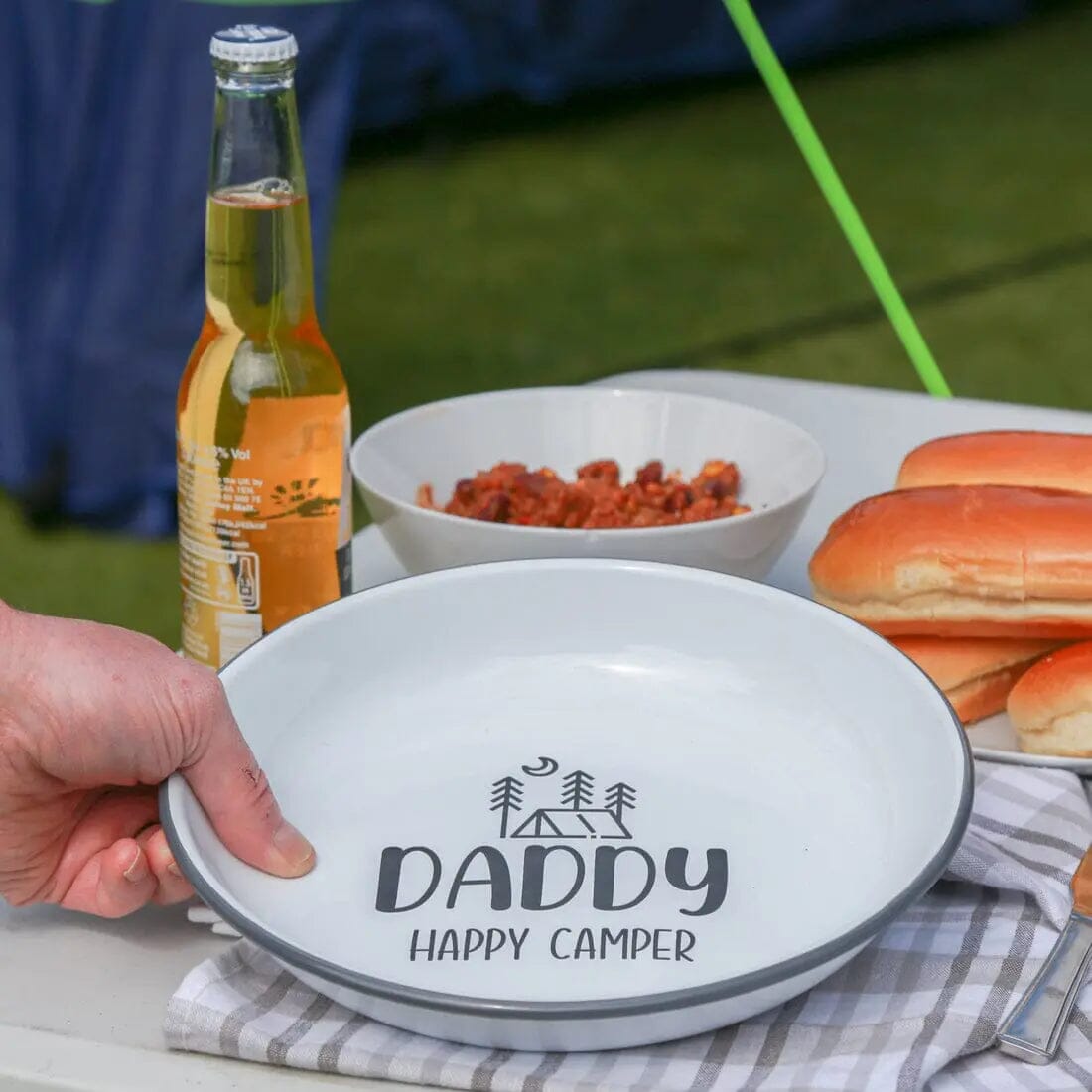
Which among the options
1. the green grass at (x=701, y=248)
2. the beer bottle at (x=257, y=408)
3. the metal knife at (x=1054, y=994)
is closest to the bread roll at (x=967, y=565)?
the metal knife at (x=1054, y=994)

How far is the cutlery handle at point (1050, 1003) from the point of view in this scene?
63cm

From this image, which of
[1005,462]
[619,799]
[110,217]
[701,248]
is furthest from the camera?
[701,248]

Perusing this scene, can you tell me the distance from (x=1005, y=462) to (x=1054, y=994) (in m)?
0.40

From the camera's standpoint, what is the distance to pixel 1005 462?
980mm

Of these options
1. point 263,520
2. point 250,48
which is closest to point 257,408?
point 263,520

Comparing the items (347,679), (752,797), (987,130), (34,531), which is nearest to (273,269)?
(347,679)

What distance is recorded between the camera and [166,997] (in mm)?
678

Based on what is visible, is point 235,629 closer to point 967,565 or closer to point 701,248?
point 967,565

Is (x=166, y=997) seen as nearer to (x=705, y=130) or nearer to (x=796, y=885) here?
(x=796, y=885)

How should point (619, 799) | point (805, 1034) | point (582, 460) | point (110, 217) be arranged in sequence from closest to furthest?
1. point (805, 1034)
2. point (619, 799)
3. point (582, 460)
4. point (110, 217)

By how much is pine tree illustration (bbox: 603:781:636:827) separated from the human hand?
13cm

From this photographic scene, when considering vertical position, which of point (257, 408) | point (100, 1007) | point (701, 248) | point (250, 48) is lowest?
point (701, 248)

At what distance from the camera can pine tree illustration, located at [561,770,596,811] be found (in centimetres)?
73

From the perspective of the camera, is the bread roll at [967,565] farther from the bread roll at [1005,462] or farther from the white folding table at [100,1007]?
the white folding table at [100,1007]
